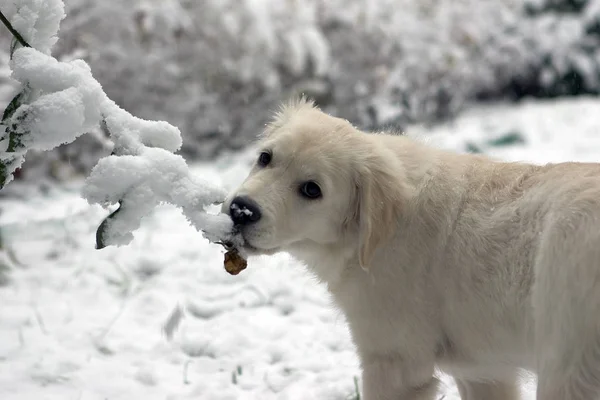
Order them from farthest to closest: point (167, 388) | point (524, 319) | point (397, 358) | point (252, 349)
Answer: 1. point (252, 349)
2. point (167, 388)
3. point (397, 358)
4. point (524, 319)

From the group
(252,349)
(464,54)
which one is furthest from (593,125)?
(252,349)

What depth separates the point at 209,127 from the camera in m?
6.69

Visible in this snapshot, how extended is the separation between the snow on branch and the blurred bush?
3.05 metres

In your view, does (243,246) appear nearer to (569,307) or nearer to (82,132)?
(82,132)

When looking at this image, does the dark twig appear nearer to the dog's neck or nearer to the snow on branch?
the snow on branch

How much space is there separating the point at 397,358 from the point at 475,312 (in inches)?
12.3

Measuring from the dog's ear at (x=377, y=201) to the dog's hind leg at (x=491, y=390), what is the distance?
0.70 metres

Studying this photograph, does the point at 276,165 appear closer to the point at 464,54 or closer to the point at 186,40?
the point at 186,40

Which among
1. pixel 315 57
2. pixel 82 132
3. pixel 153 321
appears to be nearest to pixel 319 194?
pixel 82 132

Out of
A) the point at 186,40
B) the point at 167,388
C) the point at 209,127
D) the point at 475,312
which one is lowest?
the point at 167,388

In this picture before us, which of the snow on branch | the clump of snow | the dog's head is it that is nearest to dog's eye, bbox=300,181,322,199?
the dog's head

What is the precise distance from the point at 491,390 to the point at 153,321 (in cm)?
175

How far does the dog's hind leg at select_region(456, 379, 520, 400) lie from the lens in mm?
2509

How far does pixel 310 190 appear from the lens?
2291mm
